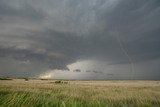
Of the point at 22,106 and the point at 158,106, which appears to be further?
the point at 158,106

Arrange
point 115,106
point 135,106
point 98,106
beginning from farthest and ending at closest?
point 115,106 → point 135,106 → point 98,106

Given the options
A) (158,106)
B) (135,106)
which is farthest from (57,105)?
(158,106)

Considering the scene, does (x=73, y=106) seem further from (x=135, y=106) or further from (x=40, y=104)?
(x=135, y=106)

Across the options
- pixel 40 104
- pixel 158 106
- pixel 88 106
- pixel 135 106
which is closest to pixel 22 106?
pixel 40 104

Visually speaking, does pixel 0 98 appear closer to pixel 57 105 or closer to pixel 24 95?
pixel 24 95

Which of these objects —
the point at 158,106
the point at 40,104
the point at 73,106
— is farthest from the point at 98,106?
the point at 158,106

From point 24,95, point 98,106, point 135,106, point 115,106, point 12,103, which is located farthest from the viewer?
point 115,106

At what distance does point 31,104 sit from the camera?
19.8 ft

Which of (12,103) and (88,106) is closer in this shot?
(12,103)

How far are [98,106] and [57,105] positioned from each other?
→ 147cm

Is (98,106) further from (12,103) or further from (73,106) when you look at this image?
(12,103)

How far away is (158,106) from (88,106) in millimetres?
12245

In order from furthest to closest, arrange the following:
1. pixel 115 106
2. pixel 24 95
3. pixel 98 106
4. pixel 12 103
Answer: pixel 115 106
pixel 98 106
pixel 24 95
pixel 12 103

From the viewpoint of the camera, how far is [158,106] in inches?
682
